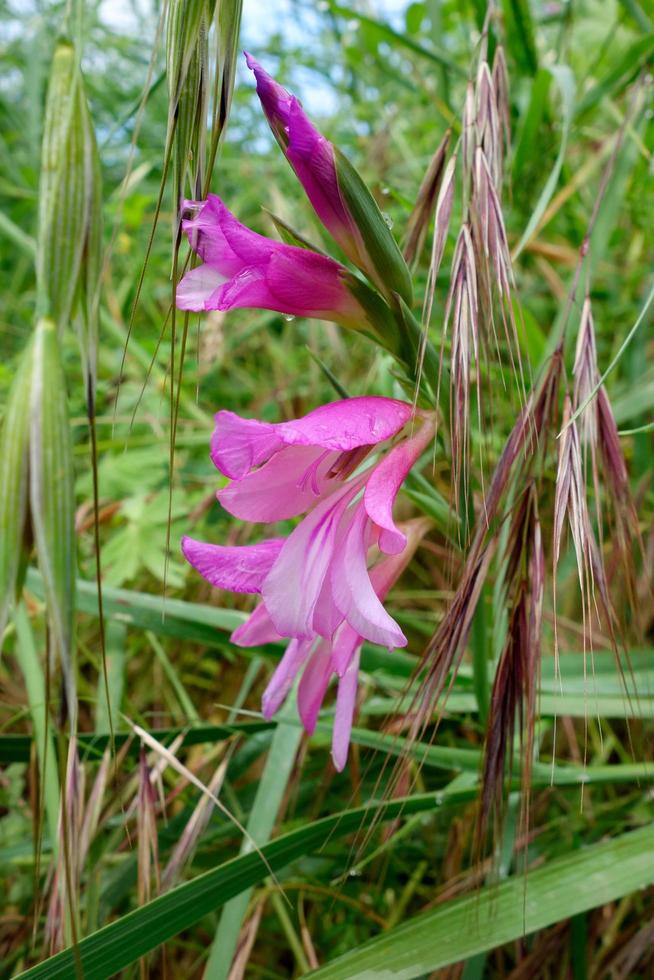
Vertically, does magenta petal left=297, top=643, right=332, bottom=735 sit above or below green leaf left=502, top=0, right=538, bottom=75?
below

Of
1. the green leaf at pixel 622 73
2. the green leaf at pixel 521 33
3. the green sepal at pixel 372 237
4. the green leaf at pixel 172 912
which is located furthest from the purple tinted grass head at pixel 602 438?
the green leaf at pixel 521 33

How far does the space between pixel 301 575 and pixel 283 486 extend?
3.0 inches

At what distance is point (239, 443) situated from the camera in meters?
0.51

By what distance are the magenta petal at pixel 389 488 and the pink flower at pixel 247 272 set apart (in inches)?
4.0

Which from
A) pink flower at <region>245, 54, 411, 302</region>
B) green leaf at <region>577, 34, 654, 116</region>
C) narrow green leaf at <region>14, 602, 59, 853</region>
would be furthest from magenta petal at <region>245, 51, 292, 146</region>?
green leaf at <region>577, 34, 654, 116</region>

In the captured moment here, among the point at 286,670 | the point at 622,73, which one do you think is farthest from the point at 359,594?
the point at 622,73

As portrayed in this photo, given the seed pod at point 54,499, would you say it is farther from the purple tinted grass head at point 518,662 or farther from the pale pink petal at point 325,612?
the purple tinted grass head at point 518,662

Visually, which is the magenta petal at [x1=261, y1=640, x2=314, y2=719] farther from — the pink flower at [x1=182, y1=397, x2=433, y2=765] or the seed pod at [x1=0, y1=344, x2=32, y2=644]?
the seed pod at [x1=0, y1=344, x2=32, y2=644]

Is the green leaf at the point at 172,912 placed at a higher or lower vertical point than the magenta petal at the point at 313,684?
lower

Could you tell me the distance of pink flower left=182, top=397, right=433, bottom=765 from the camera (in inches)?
19.4

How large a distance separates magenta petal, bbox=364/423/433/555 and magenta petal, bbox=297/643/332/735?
12 cm

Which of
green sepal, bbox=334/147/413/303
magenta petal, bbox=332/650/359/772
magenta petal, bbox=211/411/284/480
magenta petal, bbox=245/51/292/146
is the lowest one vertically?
magenta petal, bbox=332/650/359/772

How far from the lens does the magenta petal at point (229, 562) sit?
58cm

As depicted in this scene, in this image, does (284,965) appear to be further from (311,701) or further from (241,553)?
(241,553)
